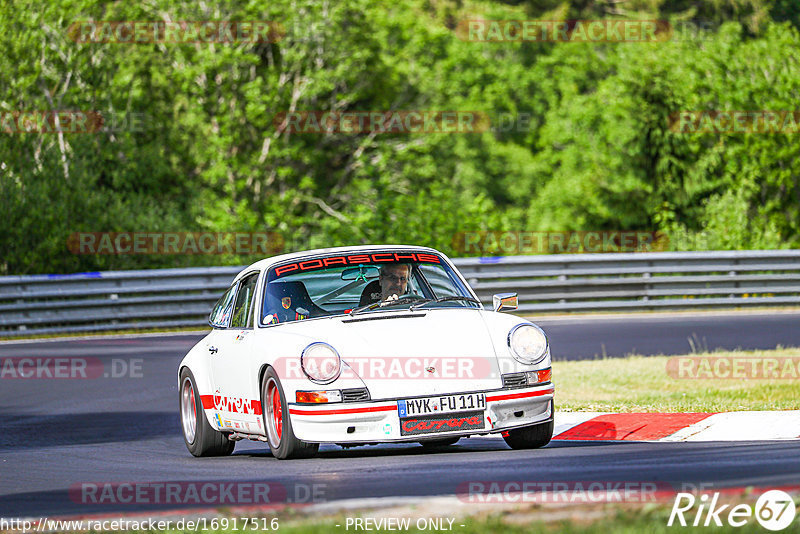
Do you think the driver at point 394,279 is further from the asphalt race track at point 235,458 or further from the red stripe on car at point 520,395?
the red stripe on car at point 520,395

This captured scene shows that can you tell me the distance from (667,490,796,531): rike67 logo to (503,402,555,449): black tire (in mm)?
3098

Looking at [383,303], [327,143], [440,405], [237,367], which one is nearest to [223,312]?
[237,367]

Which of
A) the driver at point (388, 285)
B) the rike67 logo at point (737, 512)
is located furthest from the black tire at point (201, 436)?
the rike67 logo at point (737, 512)

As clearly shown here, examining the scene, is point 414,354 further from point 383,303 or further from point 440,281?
point 440,281

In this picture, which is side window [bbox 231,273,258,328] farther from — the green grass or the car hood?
the green grass

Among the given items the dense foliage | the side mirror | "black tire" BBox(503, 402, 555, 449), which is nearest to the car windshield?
the side mirror

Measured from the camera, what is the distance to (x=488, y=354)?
8352mm

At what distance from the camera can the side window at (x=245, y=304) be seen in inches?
376

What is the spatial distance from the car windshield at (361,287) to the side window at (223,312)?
67cm

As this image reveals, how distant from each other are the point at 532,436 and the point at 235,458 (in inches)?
91.6

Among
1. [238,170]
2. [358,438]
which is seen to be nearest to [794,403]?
[358,438]

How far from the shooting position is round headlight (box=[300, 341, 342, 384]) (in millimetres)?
8125

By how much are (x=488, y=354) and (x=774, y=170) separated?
3173cm

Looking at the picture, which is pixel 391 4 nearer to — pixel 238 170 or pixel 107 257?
pixel 238 170
